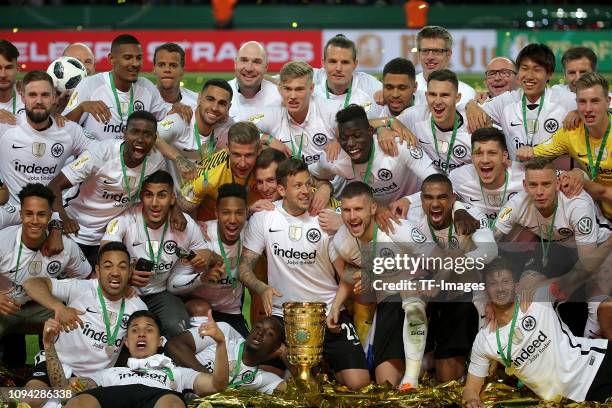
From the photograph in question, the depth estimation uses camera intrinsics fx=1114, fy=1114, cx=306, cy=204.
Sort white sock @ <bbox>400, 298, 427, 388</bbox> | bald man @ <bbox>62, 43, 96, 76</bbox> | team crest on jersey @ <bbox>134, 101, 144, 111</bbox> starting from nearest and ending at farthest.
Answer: white sock @ <bbox>400, 298, 427, 388</bbox>
team crest on jersey @ <bbox>134, 101, 144, 111</bbox>
bald man @ <bbox>62, 43, 96, 76</bbox>

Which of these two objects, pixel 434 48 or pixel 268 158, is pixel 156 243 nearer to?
pixel 268 158

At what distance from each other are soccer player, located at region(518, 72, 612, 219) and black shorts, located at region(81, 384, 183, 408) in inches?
114

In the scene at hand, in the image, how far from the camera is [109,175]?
760cm

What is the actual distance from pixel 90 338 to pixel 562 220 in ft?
10.1

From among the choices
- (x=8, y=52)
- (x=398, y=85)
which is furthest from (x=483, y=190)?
(x=8, y=52)

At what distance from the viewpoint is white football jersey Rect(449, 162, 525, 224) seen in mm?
7488

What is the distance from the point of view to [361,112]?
7559 millimetres

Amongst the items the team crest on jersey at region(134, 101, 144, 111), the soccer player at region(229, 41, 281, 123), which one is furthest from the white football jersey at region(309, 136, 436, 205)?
the team crest on jersey at region(134, 101, 144, 111)

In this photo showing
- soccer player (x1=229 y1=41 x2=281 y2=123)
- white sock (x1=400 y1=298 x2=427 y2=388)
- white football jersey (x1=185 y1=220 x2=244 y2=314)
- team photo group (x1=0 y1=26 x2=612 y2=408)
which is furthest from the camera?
soccer player (x1=229 y1=41 x2=281 y2=123)

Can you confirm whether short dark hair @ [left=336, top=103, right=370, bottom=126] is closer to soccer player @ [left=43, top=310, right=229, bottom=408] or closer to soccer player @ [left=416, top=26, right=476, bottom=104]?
soccer player @ [left=416, top=26, right=476, bottom=104]

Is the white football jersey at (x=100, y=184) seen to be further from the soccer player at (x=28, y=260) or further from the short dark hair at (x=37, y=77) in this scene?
the short dark hair at (x=37, y=77)

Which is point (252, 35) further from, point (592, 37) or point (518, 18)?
point (592, 37)

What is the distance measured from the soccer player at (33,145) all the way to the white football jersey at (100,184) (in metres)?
0.20

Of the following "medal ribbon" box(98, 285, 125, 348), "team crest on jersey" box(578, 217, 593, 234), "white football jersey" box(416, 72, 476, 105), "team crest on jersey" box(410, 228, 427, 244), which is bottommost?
"medal ribbon" box(98, 285, 125, 348)
